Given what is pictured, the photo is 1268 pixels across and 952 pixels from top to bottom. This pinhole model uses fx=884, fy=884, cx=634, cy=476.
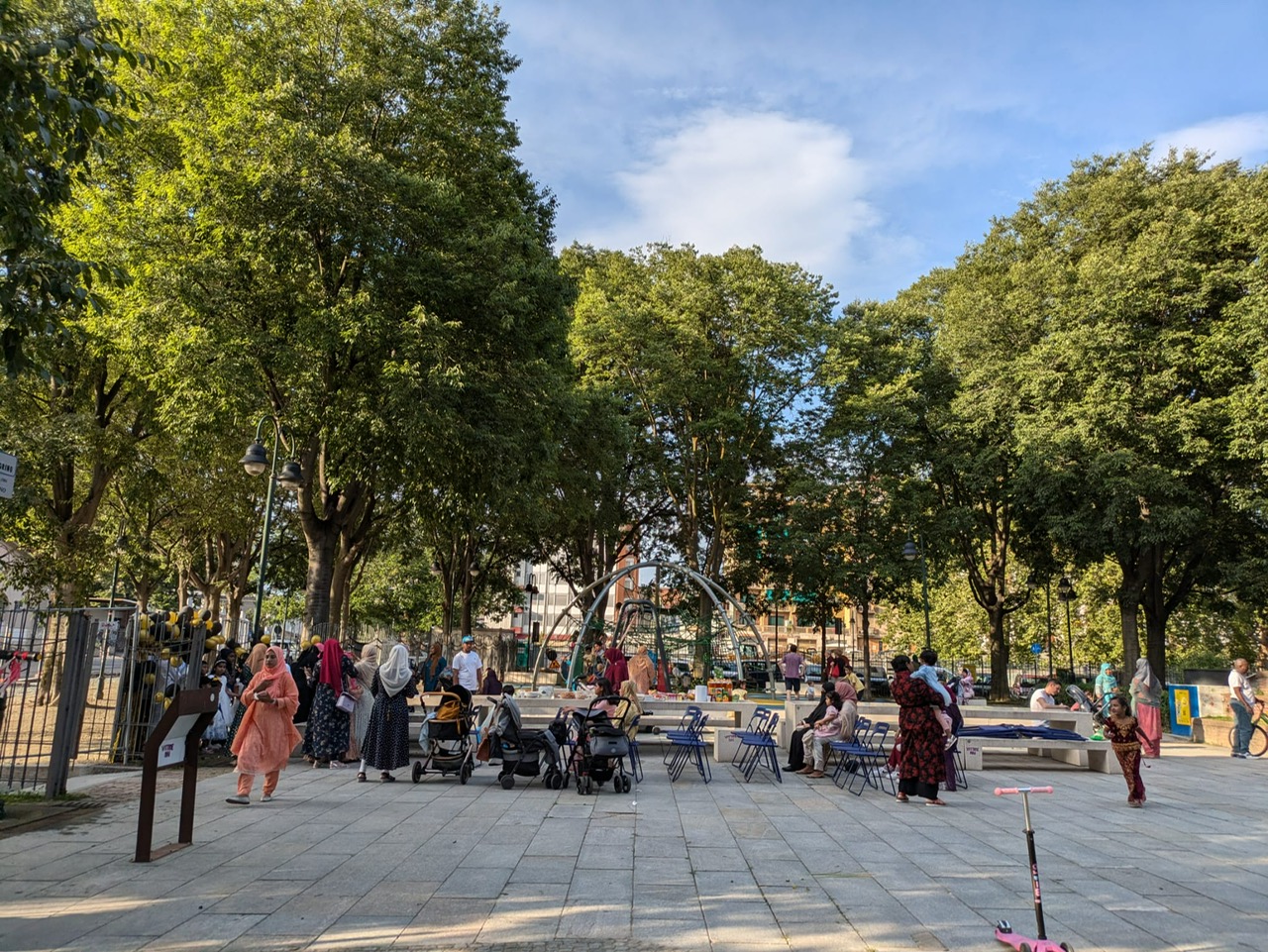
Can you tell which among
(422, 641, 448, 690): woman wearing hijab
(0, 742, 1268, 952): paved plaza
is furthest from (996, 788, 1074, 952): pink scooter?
(422, 641, 448, 690): woman wearing hijab

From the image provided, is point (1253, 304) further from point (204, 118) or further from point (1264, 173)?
point (204, 118)

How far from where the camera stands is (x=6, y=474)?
6797 millimetres

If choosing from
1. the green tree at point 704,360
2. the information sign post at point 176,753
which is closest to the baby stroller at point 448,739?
the information sign post at point 176,753

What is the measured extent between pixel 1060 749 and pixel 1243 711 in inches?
205

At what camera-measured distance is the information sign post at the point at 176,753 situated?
22.2 feet

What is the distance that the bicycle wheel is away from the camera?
17.5 metres

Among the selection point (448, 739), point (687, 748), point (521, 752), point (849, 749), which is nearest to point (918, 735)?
point (849, 749)

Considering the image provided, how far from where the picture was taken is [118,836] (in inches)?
304

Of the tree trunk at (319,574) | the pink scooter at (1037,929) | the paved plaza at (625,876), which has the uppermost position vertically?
the tree trunk at (319,574)

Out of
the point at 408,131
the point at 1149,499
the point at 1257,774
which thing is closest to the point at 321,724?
the point at 408,131

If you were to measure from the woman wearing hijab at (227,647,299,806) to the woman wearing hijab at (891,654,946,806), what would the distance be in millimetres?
6849

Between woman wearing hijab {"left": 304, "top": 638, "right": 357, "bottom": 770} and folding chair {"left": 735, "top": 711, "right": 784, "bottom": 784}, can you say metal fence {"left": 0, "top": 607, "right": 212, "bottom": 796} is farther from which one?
folding chair {"left": 735, "top": 711, "right": 784, "bottom": 784}

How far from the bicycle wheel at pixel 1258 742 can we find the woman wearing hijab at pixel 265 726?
18.1 metres

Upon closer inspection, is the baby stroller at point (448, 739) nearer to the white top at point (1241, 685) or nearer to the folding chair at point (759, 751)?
the folding chair at point (759, 751)
